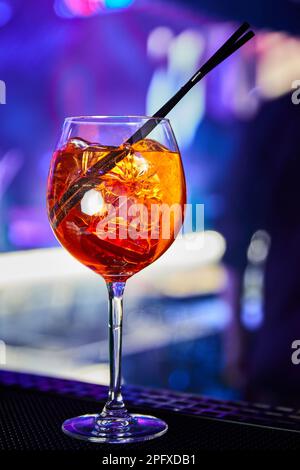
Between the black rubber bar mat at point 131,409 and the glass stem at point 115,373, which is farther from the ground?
the glass stem at point 115,373

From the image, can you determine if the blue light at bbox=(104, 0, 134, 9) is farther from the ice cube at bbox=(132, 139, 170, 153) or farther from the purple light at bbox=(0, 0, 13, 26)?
the ice cube at bbox=(132, 139, 170, 153)

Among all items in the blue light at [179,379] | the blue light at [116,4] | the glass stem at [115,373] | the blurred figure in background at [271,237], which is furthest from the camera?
the blue light at [116,4]

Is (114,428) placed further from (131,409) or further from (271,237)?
(271,237)

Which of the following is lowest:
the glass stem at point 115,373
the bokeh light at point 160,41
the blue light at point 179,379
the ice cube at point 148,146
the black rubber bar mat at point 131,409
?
the blue light at point 179,379

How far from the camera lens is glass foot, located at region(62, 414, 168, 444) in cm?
Result: 80

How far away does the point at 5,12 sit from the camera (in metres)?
4.27

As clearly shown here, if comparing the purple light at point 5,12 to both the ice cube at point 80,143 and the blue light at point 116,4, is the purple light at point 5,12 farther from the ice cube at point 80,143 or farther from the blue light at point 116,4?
the ice cube at point 80,143

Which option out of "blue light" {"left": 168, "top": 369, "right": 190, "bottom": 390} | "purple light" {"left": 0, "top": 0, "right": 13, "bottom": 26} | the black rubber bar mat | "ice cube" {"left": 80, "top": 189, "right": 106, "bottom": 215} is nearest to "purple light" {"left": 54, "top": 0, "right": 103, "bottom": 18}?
"purple light" {"left": 0, "top": 0, "right": 13, "bottom": 26}

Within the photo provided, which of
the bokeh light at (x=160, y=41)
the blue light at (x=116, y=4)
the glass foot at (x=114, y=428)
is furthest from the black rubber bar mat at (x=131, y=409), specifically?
the blue light at (x=116, y=4)

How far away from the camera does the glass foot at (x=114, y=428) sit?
80 cm

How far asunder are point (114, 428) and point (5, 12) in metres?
3.77

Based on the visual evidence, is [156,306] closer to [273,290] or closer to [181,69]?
[273,290]
